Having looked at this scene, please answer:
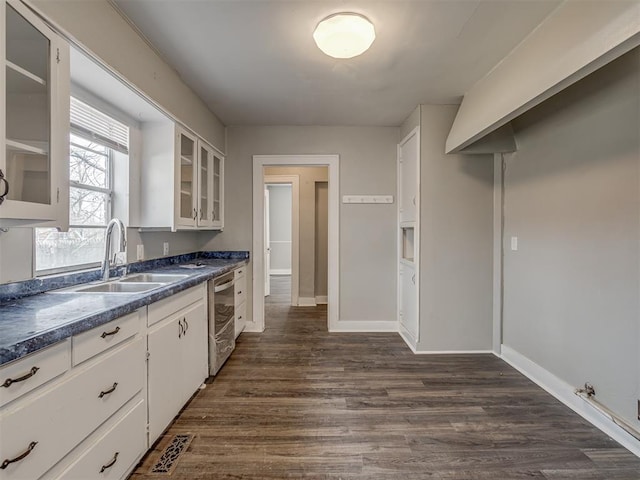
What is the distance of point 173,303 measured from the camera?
1.95 m

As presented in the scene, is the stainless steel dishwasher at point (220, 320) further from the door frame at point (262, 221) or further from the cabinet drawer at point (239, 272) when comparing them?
the door frame at point (262, 221)

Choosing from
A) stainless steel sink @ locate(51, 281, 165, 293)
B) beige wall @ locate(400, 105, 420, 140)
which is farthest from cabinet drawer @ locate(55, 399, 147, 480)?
beige wall @ locate(400, 105, 420, 140)

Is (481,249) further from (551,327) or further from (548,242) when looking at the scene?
(551,327)

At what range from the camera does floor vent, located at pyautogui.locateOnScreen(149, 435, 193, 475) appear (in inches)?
→ 63.8

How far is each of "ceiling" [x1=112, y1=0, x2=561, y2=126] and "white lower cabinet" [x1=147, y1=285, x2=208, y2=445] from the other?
1.73 m

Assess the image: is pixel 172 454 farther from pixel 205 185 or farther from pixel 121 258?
pixel 205 185

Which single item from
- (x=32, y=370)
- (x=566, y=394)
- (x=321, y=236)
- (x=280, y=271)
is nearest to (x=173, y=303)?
(x=32, y=370)

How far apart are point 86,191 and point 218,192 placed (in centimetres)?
157

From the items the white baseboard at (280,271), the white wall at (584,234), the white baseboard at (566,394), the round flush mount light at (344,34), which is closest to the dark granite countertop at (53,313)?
the round flush mount light at (344,34)

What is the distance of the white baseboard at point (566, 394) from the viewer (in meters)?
1.83

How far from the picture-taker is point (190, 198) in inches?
113

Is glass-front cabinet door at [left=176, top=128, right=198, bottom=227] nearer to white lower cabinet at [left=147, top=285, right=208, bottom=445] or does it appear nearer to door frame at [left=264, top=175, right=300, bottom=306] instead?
white lower cabinet at [left=147, top=285, right=208, bottom=445]

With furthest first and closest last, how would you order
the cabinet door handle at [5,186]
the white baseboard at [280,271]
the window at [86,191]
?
1. the white baseboard at [280,271]
2. the window at [86,191]
3. the cabinet door handle at [5,186]

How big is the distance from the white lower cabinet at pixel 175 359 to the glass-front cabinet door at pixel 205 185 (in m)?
1.01
